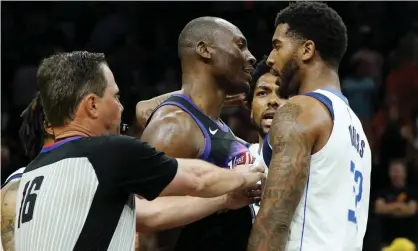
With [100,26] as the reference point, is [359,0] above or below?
above

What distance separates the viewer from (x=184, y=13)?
10125 millimetres

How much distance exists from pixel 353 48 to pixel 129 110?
280cm

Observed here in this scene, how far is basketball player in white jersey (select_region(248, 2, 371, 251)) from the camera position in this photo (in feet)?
11.8

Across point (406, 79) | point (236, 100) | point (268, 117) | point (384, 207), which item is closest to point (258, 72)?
point (236, 100)

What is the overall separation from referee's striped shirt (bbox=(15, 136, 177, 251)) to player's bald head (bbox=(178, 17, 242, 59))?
117 cm

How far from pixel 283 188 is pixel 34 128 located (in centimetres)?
135

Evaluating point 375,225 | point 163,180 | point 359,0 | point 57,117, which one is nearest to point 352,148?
point 163,180

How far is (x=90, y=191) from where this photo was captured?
3258 millimetres

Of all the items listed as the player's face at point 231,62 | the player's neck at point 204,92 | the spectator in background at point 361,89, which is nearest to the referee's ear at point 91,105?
the player's neck at point 204,92

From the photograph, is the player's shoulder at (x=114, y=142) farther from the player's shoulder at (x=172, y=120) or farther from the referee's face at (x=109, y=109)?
the player's shoulder at (x=172, y=120)

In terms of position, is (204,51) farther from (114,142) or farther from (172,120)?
(114,142)

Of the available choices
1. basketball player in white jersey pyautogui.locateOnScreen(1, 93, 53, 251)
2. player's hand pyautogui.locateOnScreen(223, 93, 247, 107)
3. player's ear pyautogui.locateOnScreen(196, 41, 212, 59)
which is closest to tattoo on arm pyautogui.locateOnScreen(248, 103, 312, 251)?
player's ear pyautogui.locateOnScreen(196, 41, 212, 59)

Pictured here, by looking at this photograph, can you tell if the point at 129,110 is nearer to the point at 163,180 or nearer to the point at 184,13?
the point at 184,13

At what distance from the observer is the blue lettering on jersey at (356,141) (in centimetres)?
379
